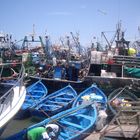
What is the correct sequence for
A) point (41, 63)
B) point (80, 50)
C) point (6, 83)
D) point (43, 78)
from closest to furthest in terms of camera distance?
point (6, 83)
point (43, 78)
point (41, 63)
point (80, 50)

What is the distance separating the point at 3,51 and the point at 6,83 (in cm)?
790

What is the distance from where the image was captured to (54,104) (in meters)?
15.2

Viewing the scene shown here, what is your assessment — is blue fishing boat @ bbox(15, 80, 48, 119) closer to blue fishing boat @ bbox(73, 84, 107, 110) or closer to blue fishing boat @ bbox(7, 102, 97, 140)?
blue fishing boat @ bbox(73, 84, 107, 110)

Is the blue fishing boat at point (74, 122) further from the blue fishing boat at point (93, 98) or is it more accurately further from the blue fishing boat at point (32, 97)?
the blue fishing boat at point (32, 97)

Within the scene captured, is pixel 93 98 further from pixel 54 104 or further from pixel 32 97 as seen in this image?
pixel 32 97

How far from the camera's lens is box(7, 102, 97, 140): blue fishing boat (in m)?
10.3

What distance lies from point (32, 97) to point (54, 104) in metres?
1.20

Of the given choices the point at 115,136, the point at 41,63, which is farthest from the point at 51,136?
the point at 41,63

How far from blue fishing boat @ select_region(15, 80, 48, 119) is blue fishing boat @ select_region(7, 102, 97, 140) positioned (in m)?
3.41

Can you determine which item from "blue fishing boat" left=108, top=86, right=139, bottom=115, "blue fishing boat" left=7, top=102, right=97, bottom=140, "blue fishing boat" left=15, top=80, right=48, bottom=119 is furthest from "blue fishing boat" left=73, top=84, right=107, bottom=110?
"blue fishing boat" left=15, top=80, right=48, bottom=119

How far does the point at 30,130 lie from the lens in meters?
9.82

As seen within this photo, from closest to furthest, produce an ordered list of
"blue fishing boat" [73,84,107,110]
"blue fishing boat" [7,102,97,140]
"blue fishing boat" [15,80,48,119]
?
"blue fishing boat" [7,102,97,140]
"blue fishing boat" [73,84,107,110]
"blue fishing boat" [15,80,48,119]

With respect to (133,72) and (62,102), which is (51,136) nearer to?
(62,102)

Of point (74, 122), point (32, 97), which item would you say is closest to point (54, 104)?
point (32, 97)
